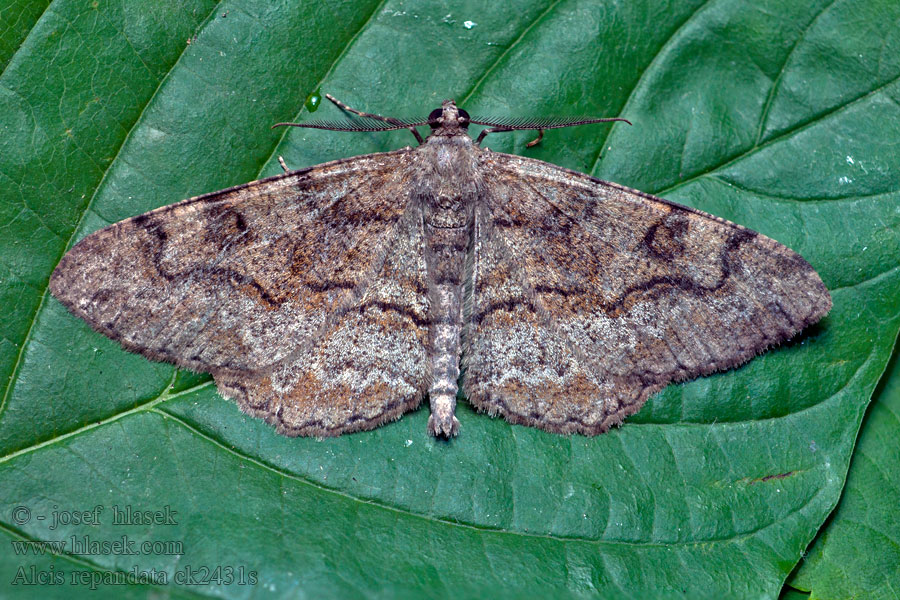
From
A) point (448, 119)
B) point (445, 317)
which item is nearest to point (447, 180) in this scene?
point (448, 119)

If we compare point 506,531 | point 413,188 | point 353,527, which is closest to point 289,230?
point 413,188

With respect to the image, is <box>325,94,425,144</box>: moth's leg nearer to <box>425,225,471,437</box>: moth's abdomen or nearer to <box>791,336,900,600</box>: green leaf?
<box>425,225,471,437</box>: moth's abdomen

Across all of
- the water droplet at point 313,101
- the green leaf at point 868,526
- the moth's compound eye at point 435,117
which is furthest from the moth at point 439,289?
the green leaf at point 868,526

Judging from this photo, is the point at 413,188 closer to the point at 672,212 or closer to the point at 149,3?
the point at 672,212

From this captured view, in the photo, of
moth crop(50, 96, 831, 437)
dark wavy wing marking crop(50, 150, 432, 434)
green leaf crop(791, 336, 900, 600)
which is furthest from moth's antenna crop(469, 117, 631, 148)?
green leaf crop(791, 336, 900, 600)

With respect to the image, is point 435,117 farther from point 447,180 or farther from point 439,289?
point 439,289
